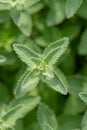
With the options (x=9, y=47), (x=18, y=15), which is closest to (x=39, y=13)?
(x=9, y=47)

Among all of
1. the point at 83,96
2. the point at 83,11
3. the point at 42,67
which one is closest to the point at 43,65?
the point at 42,67

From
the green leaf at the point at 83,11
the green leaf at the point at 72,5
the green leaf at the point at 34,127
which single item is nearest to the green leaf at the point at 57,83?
the green leaf at the point at 72,5

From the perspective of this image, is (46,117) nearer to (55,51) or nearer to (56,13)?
(55,51)

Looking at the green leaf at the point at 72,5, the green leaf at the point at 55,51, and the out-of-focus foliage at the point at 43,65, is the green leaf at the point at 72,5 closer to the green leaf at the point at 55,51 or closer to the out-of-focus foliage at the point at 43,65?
the out-of-focus foliage at the point at 43,65

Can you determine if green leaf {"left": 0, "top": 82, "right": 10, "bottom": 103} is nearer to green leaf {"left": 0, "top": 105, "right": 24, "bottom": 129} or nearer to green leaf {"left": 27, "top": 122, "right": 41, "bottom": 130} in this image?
green leaf {"left": 27, "top": 122, "right": 41, "bottom": 130}

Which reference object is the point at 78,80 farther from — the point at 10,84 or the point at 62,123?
the point at 10,84

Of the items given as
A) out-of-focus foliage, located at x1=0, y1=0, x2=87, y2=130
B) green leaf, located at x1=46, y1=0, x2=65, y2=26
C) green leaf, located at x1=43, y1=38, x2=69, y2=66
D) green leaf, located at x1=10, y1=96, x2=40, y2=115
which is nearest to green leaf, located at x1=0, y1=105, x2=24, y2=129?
out-of-focus foliage, located at x1=0, y1=0, x2=87, y2=130
